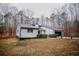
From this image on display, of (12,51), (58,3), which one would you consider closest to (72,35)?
(58,3)

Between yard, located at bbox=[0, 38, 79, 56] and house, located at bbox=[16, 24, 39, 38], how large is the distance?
0.23 ft

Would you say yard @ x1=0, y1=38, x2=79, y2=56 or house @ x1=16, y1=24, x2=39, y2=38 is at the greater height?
house @ x1=16, y1=24, x2=39, y2=38

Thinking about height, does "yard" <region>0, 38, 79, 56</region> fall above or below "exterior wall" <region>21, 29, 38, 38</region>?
below

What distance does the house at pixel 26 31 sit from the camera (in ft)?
7.05

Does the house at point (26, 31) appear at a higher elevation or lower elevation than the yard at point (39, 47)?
higher

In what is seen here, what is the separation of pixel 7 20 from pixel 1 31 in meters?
0.17

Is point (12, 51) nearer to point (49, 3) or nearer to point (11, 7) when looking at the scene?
point (11, 7)

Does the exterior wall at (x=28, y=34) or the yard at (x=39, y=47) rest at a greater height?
the exterior wall at (x=28, y=34)

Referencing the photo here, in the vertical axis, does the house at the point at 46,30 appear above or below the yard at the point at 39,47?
above

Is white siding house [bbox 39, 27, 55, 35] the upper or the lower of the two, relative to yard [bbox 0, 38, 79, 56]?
upper

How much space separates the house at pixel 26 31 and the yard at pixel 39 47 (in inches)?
2.8

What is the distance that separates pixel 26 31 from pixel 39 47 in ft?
0.93

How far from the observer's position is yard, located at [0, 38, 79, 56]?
7.06 ft

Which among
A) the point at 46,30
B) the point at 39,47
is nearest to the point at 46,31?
the point at 46,30
